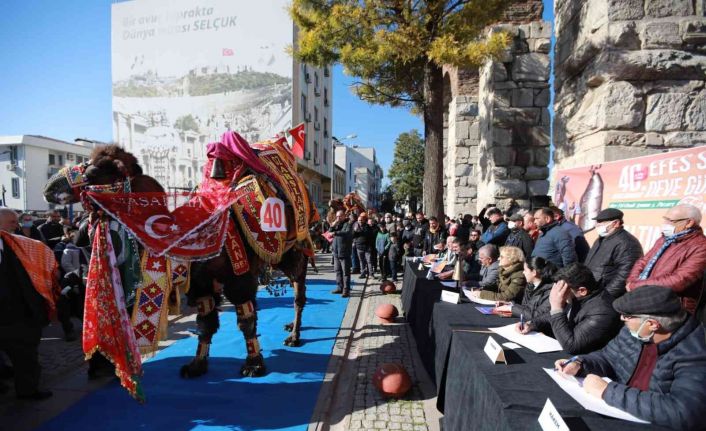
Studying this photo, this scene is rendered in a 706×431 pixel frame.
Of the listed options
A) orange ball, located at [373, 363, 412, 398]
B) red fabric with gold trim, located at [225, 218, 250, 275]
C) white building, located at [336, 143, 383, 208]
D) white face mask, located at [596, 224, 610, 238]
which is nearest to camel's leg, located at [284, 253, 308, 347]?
red fabric with gold trim, located at [225, 218, 250, 275]

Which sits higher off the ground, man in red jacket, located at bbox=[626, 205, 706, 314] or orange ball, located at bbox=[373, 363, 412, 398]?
man in red jacket, located at bbox=[626, 205, 706, 314]

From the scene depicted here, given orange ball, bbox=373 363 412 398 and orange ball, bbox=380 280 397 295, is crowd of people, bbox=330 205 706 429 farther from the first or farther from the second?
orange ball, bbox=380 280 397 295

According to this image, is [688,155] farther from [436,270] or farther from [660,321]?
[436,270]

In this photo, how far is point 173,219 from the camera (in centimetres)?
286

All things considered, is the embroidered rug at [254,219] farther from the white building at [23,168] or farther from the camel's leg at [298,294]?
the white building at [23,168]

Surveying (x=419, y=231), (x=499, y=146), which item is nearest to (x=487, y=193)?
(x=499, y=146)

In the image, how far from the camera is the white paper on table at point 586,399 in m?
1.51

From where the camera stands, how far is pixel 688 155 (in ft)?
10.3

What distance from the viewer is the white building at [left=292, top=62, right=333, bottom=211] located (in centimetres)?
2180

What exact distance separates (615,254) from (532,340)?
1.81 meters

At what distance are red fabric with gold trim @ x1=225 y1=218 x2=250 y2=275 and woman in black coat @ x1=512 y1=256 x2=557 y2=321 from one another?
8.08ft

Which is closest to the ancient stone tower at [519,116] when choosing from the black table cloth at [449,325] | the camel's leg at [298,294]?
the camel's leg at [298,294]

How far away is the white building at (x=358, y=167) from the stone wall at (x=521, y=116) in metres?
34.4

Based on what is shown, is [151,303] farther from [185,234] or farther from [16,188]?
[16,188]
